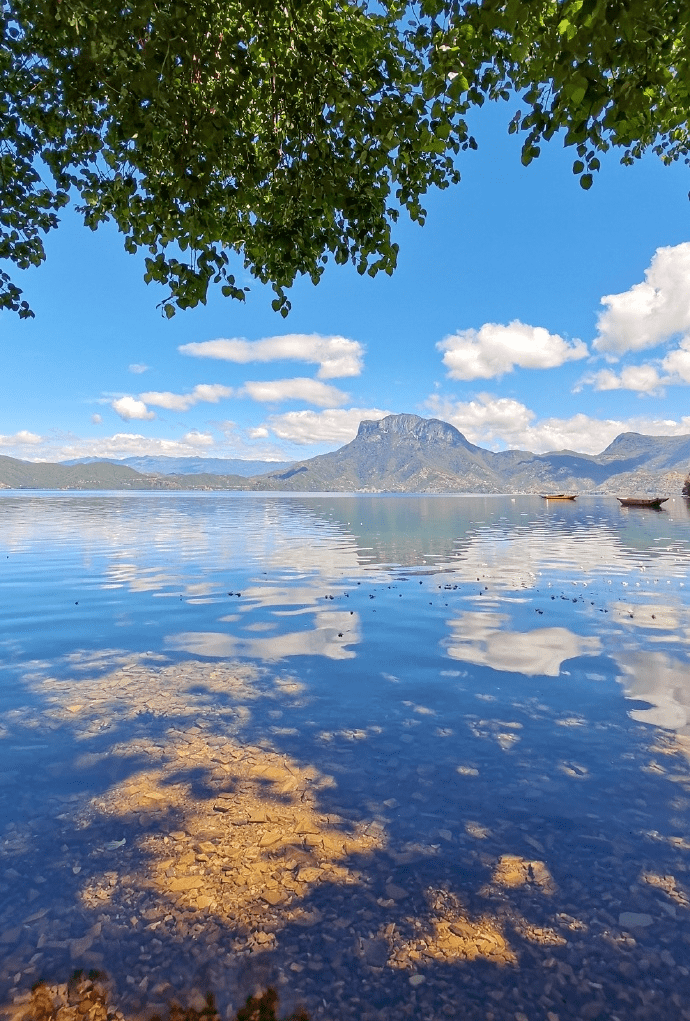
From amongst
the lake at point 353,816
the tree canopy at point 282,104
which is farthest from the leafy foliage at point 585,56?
the lake at point 353,816

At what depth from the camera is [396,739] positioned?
1003 centimetres

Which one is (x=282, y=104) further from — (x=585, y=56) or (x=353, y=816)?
(x=353, y=816)

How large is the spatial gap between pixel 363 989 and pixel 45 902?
12.1 ft

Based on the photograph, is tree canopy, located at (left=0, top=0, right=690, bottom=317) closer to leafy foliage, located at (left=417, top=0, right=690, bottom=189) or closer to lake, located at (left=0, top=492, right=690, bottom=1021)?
leafy foliage, located at (left=417, top=0, right=690, bottom=189)

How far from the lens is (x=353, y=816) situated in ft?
25.0

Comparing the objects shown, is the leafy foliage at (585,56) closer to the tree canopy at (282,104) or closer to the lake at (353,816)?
the tree canopy at (282,104)

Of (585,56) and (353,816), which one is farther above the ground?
(585,56)

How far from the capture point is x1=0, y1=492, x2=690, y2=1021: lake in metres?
5.05

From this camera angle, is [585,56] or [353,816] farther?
[353,816]

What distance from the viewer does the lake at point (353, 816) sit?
505 centimetres

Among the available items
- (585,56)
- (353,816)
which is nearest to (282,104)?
(585,56)

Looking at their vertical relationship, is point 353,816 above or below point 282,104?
below

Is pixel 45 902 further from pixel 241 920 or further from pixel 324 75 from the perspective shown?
pixel 324 75

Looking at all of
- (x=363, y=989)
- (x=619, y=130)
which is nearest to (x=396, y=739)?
(x=363, y=989)
